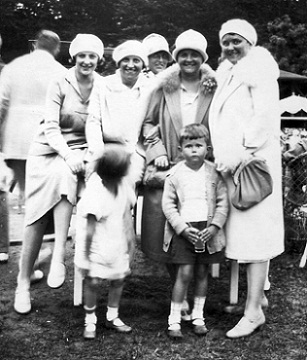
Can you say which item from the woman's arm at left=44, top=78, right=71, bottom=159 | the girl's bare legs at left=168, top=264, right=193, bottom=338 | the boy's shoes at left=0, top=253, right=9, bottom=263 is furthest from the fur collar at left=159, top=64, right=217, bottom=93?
the boy's shoes at left=0, top=253, right=9, bottom=263

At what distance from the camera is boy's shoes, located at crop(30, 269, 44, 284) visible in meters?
4.22

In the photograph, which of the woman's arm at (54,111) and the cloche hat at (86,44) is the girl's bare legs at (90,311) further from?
the cloche hat at (86,44)

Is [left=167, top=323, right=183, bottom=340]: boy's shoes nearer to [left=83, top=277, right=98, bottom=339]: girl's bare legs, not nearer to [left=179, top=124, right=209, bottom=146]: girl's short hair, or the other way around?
[left=83, top=277, right=98, bottom=339]: girl's bare legs

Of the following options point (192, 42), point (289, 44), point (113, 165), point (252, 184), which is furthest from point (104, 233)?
point (289, 44)

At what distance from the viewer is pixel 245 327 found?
3559 mm

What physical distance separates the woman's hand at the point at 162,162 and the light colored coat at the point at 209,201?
7 cm

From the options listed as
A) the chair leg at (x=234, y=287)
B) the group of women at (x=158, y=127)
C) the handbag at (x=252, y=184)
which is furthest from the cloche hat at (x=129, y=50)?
the chair leg at (x=234, y=287)

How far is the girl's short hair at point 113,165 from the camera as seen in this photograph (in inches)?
133

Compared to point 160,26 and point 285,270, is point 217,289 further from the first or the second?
point 160,26

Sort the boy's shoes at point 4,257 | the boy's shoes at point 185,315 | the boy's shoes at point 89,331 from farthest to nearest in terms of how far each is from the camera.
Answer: the boy's shoes at point 4,257 < the boy's shoes at point 185,315 < the boy's shoes at point 89,331

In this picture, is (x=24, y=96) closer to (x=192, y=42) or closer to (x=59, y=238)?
(x=59, y=238)

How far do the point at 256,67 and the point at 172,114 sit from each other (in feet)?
1.96

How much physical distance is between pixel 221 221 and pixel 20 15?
192 centimetres

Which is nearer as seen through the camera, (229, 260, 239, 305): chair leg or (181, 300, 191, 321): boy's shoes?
(181, 300, 191, 321): boy's shoes
